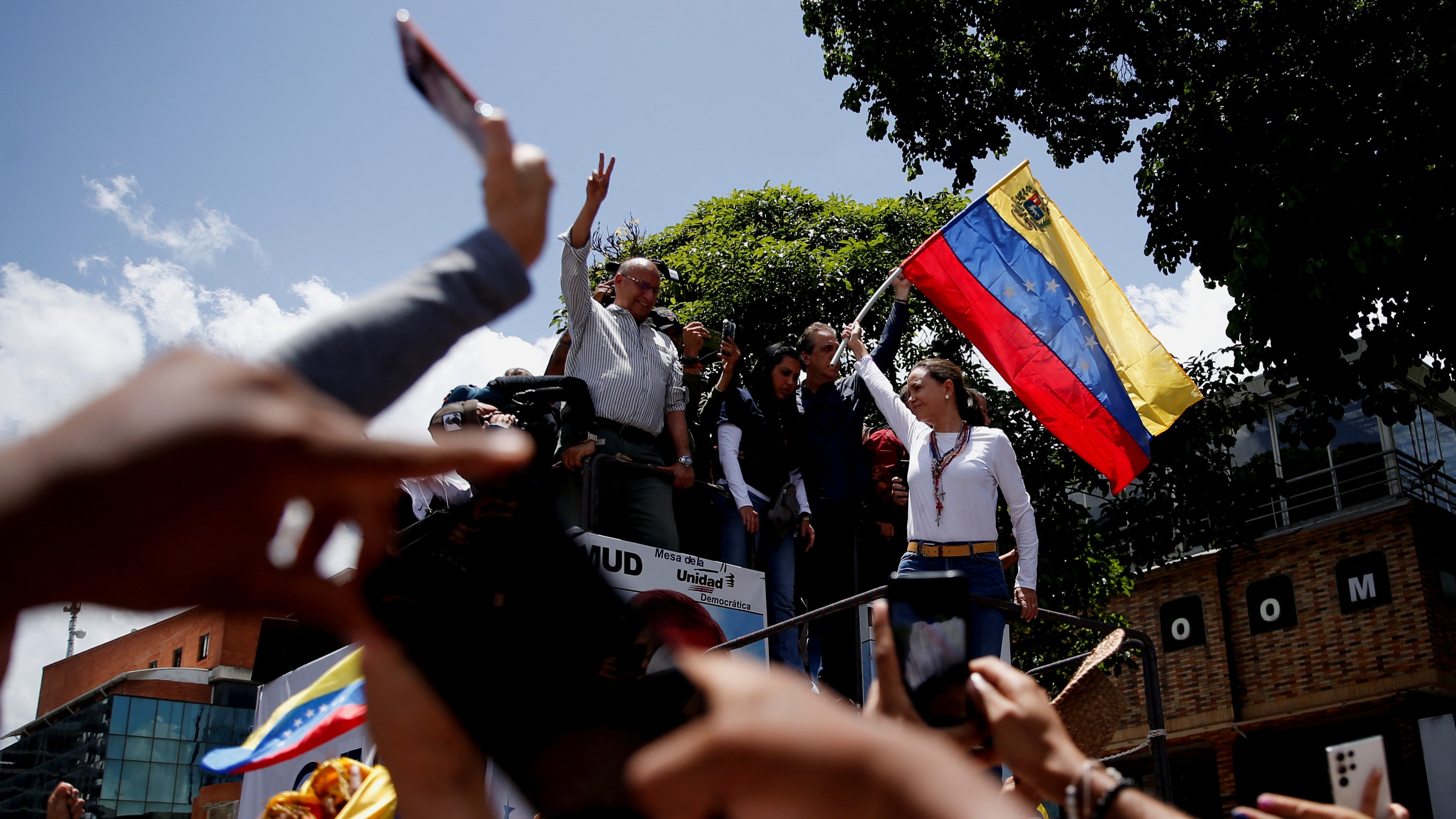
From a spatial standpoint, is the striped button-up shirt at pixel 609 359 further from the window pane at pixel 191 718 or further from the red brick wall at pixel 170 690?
the red brick wall at pixel 170 690

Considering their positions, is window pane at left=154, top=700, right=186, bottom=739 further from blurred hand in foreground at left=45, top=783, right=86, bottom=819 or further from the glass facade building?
blurred hand in foreground at left=45, top=783, right=86, bottom=819

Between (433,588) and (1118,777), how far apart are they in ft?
2.61

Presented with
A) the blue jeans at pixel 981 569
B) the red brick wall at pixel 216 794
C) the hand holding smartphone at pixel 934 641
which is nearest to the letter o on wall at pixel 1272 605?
the blue jeans at pixel 981 569

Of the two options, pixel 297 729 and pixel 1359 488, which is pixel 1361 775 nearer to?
pixel 297 729

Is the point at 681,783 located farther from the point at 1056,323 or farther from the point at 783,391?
the point at 1056,323

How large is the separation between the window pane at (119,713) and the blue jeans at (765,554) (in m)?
18.6

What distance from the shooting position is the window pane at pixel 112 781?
1914cm

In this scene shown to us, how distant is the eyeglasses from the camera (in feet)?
20.4

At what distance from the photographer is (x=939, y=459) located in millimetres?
5383

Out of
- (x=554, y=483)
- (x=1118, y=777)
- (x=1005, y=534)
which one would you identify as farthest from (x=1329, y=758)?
(x=1005, y=534)

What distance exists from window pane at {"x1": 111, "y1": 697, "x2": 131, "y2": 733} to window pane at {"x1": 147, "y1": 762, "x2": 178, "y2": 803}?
960 millimetres

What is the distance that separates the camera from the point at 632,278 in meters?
6.23

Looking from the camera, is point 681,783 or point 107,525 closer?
point 107,525

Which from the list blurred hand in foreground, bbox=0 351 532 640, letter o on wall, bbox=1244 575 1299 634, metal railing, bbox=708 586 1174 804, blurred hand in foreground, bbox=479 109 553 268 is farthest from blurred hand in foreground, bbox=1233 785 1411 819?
letter o on wall, bbox=1244 575 1299 634
